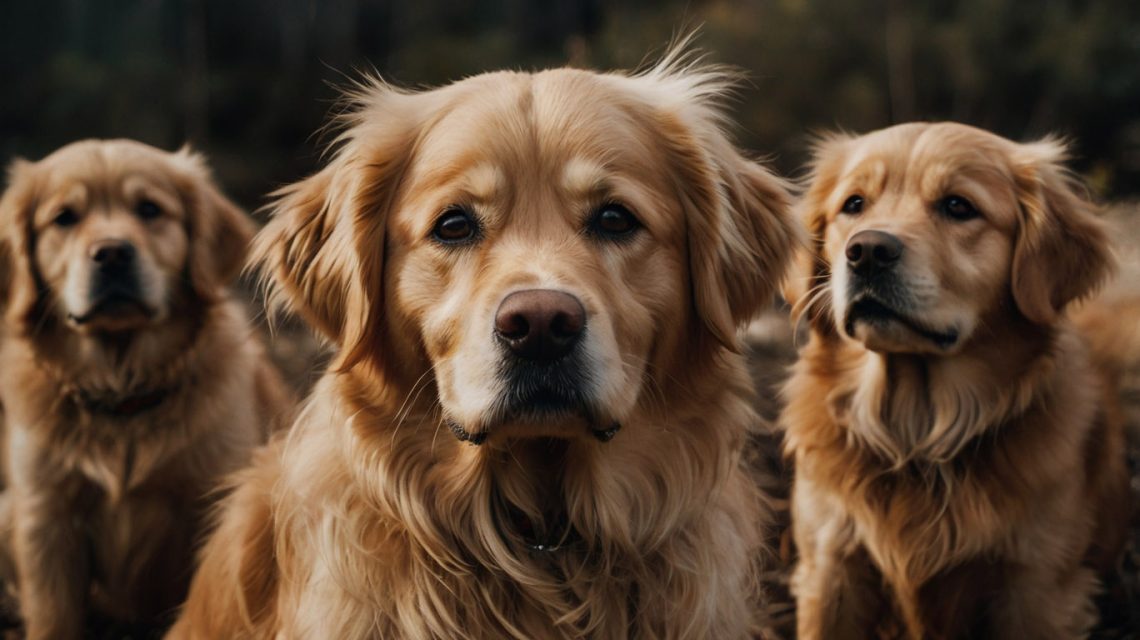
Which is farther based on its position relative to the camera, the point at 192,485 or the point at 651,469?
the point at 192,485

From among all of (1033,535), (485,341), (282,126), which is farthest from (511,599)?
(282,126)

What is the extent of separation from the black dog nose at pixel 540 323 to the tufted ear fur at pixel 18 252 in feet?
9.17

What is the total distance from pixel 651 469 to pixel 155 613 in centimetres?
260

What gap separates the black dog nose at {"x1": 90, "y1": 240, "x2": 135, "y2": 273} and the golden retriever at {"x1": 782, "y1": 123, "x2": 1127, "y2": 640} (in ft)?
Result: 8.37

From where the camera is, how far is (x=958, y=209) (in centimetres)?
379

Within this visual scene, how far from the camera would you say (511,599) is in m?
2.91

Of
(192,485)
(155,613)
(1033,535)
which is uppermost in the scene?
(1033,535)

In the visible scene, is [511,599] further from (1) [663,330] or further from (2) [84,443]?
(2) [84,443]

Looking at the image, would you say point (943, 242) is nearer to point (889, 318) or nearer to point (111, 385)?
point (889, 318)

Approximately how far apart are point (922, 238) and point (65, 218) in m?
3.27

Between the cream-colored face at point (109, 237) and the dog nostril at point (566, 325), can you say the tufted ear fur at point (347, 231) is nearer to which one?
the dog nostril at point (566, 325)

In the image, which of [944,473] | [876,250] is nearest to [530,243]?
[876,250]

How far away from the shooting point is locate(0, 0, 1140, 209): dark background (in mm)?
12961

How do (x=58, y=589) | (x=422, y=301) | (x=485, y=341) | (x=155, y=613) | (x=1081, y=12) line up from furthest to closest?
1. (x=1081, y=12)
2. (x=155, y=613)
3. (x=58, y=589)
4. (x=422, y=301)
5. (x=485, y=341)
